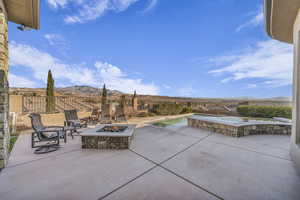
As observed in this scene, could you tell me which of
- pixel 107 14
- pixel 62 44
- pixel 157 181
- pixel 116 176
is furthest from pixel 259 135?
pixel 62 44

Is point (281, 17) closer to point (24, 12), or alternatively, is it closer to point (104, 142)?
point (104, 142)

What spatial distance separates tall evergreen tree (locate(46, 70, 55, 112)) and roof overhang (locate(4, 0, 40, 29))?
4.93m

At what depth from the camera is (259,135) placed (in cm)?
473

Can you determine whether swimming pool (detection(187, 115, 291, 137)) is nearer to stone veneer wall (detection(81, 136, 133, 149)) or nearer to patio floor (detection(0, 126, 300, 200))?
patio floor (detection(0, 126, 300, 200))

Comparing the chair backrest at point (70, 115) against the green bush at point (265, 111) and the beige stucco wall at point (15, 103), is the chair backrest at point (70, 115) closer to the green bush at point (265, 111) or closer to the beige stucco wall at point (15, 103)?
the beige stucco wall at point (15, 103)

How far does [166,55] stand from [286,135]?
12718 mm

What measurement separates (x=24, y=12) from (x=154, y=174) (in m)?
5.09

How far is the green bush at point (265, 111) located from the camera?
26.4ft

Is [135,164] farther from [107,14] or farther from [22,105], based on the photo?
[107,14]

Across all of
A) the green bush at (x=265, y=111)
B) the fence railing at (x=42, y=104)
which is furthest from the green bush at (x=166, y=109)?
the fence railing at (x=42, y=104)

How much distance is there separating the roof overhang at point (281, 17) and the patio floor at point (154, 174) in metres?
3.40

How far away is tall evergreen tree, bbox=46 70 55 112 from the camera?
7.11 meters

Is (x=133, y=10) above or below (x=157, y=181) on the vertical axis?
above

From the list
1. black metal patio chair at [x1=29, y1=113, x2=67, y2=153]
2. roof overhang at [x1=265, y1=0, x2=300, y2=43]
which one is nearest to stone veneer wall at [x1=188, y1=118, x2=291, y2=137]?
roof overhang at [x1=265, y1=0, x2=300, y2=43]
